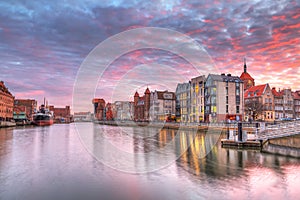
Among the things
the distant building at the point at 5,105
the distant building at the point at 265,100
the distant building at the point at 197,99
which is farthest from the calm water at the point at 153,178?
the distant building at the point at 5,105

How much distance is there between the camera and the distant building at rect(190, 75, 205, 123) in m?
86.4

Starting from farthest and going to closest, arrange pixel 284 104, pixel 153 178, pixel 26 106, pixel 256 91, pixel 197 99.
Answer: pixel 26 106
pixel 284 104
pixel 256 91
pixel 197 99
pixel 153 178

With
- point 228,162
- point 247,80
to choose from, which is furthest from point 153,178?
point 247,80

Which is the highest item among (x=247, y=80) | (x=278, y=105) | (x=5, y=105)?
(x=247, y=80)

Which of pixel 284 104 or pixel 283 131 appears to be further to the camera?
pixel 284 104

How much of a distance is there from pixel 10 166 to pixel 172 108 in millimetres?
103402

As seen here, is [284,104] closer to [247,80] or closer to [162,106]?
→ [162,106]

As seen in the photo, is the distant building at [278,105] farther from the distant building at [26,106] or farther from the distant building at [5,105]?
the distant building at [26,106]

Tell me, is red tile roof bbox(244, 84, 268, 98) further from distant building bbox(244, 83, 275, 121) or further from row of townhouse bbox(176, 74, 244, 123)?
row of townhouse bbox(176, 74, 244, 123)

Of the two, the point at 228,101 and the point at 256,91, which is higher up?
the point at 256,91

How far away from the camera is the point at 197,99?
89.2m

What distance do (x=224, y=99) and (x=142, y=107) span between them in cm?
7399

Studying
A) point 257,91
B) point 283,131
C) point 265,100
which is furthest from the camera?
point 257,91

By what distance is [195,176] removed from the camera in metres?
18.5
